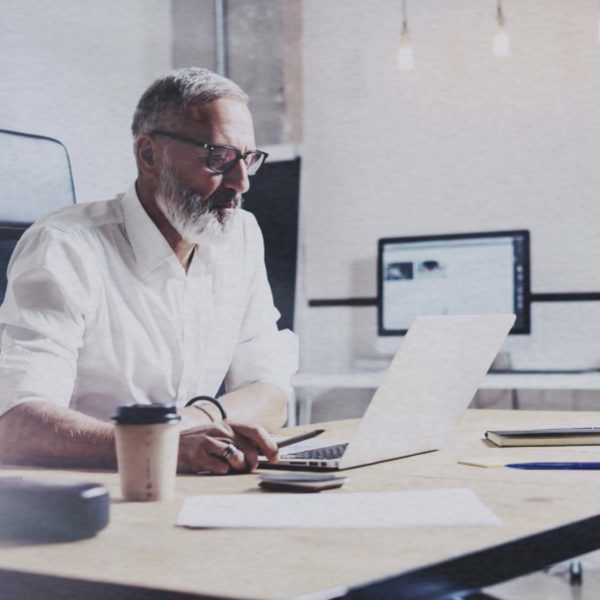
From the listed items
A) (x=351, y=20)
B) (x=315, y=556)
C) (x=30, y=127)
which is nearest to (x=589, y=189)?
(x=351, y=20)

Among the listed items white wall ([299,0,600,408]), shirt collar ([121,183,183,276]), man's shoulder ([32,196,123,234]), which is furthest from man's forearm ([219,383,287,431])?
white wall ([299,0,600,408])

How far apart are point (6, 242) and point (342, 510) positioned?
39.7 inches

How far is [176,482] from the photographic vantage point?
3.43ft

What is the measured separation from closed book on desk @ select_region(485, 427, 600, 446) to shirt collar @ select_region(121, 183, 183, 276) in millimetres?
677

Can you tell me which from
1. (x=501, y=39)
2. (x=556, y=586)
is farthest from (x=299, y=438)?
(x=501, y=39)

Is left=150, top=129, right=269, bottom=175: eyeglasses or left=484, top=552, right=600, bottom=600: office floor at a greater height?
left=150, top=129, right=269, bottom=175: eyeglasses

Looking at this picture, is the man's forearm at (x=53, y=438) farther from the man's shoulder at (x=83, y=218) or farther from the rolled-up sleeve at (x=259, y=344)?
the rolled-up sleeve at (x=259, y=344)

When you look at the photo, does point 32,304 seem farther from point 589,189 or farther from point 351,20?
point 351,20

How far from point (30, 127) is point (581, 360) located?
88.4 inches

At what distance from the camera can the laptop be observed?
1.08m

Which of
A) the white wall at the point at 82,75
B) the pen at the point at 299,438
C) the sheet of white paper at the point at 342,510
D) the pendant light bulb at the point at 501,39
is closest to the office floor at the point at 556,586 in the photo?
the pen at the point at 299,438

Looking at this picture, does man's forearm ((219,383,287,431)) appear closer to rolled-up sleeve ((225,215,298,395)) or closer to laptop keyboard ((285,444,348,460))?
rolled-up sleeve ((225,215,298,395))

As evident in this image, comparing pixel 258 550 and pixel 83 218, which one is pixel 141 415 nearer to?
pixel 258 550

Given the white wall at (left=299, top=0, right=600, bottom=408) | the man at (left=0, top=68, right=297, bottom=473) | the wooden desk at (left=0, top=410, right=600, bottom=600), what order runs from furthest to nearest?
1. the white wall at (left=299, top=0, right=600, bottom=408)
2. the man at (left=0, top=68, right=297, bottom=473)
3. the wooden desk at (left=0, top=410, right=600, bottom=600)
